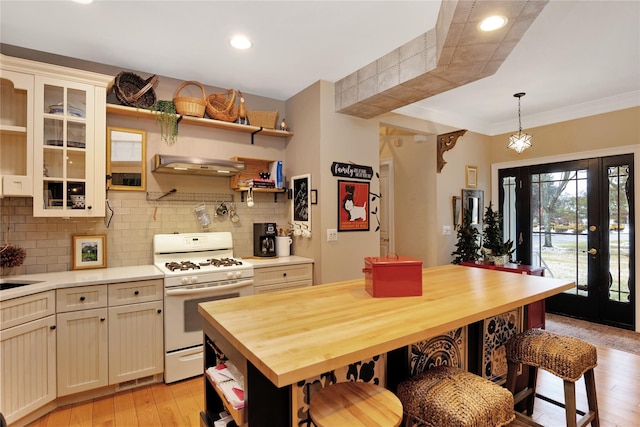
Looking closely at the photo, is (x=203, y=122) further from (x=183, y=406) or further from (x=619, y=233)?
(x=619, y=233)

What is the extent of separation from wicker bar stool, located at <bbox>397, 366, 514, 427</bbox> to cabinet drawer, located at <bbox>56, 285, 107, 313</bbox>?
6.93ft

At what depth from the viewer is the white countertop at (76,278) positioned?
6.97ft

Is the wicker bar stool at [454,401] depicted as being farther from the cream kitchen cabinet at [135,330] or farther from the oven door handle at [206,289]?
the cream kitchen cabinet at [135,330]

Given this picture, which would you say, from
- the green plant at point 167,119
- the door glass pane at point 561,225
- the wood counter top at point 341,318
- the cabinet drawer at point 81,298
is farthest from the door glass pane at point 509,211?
the cabinet drawer at point 81,298

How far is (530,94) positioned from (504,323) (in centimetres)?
287

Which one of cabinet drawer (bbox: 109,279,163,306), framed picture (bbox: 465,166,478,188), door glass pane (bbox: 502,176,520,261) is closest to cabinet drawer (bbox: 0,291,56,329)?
cabinet drawer (bbox: 109,279,163,306)

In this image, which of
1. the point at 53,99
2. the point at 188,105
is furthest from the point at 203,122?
the point at 53,99

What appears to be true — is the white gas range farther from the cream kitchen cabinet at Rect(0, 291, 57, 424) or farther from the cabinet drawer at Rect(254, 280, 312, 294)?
the cream kitchen cabinet at Rect(0, 291, 57, 424)

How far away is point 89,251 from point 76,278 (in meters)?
0.45

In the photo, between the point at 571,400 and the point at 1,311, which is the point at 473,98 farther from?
the point at 1,311

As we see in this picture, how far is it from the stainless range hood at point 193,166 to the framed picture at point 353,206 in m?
1.04

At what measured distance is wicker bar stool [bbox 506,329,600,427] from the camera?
1.65m

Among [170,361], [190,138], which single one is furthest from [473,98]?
[170,361]

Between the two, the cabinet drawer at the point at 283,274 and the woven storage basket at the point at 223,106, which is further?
the woven storage basket at the point at 223,106
